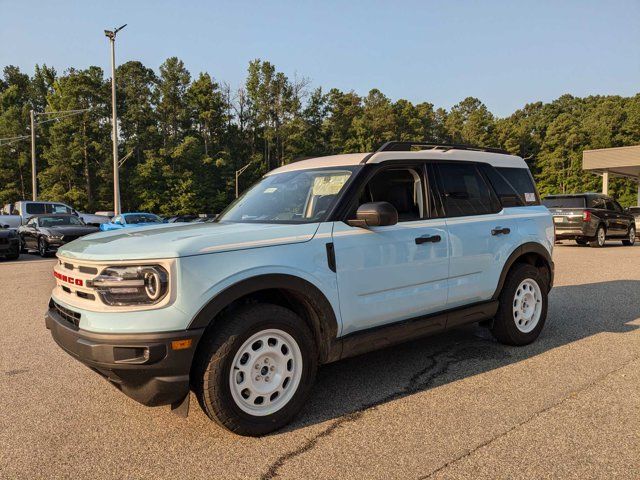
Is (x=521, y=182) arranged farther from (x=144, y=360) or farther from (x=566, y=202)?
(x=566, y=202)

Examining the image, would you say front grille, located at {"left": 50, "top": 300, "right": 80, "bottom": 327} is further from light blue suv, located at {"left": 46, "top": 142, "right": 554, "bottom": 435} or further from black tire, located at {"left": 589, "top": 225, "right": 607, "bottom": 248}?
black tire, located at {"left": 589, "top": 225, "right": 607, "bottom": 248}

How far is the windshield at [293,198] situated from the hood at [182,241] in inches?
11.9

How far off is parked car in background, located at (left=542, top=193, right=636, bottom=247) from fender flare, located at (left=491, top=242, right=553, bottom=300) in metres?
12.3

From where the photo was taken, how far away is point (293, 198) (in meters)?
4.18

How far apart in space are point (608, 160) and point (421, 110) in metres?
63.9

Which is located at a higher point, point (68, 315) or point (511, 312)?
point (68, 315)

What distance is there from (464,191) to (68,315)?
136 inches

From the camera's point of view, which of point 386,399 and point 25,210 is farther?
point 25,210

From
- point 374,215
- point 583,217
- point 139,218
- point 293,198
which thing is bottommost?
point 139,218

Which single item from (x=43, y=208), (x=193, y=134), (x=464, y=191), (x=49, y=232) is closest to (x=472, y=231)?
(x=464, y=191)

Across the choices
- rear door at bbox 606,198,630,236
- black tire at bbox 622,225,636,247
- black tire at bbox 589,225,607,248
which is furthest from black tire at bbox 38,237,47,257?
black tire at bbox 622,225,636,247

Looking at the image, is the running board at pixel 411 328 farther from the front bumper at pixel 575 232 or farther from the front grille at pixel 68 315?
the front bumper at pixel 575 232

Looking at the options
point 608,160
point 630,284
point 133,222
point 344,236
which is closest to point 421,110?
point 608,160

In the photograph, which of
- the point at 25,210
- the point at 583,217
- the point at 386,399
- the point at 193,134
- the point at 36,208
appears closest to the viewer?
the point at 386,399
